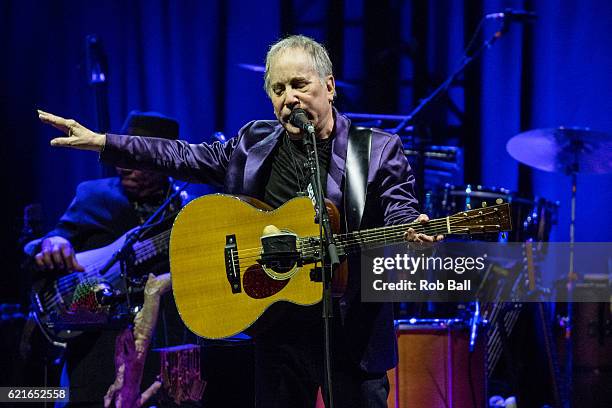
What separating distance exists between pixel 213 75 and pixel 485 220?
12.7ft

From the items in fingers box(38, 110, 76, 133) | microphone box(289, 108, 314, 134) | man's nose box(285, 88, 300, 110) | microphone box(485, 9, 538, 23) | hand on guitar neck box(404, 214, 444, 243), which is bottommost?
hand on guitar neck box(404, 214, 444, 243)

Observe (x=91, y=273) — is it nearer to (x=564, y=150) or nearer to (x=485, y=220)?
(x=485, y=220)

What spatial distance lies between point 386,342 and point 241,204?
0.77 meters

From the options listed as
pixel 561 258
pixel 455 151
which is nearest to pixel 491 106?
pixel 455 151

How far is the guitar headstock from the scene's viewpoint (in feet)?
9.23

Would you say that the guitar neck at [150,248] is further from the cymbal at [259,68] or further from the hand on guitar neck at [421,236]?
the hand on guitar neck at [421,236]

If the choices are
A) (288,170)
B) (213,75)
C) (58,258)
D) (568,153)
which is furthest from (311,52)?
(213,75)

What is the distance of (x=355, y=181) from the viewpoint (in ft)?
9.71

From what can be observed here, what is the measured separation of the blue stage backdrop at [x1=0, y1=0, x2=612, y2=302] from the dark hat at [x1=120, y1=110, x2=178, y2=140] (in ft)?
4.30

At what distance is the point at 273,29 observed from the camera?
6277 millimetres

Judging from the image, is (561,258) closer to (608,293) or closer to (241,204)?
(608,293)

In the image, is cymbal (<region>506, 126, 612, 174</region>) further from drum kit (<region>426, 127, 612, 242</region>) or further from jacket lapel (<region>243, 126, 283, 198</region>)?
jacket lapel (<region>243, 126, 283, 198</region>)

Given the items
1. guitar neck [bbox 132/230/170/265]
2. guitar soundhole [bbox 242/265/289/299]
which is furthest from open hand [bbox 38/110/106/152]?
guitar neck [bbox 132/230/170/265]

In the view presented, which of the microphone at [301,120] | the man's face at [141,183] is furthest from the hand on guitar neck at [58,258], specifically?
the microphone at [301,120]
